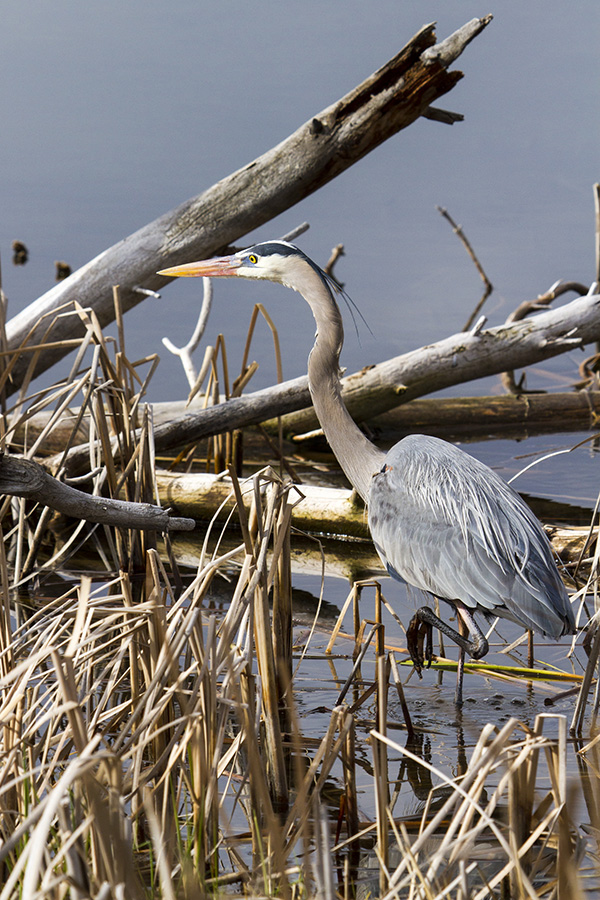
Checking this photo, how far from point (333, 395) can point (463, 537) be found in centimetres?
89

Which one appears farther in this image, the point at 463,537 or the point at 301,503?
the point at 301,503

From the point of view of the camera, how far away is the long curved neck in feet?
13.4

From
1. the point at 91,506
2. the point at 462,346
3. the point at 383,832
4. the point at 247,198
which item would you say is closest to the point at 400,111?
the point at 247,198

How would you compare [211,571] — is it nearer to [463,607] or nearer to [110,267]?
[463,607]

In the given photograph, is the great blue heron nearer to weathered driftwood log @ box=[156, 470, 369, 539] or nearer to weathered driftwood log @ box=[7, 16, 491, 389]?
weathered driftwood log @ box=[156, 470, 369, 539]

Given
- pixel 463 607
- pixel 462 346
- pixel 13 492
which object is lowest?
pixel 463 607

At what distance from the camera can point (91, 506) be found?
251cm

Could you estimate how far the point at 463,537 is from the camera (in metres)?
3.58

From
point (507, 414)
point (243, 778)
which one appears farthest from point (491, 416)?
point (243, 778)

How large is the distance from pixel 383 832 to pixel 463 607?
1850 mm

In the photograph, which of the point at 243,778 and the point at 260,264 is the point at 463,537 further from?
the point at 260,264

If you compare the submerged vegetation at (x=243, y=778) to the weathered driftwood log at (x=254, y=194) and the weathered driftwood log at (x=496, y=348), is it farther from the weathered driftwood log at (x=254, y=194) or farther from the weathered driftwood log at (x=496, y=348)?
the weathered driftwood log at (x=496, y=348)

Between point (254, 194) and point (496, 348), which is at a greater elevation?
point (254, 194)

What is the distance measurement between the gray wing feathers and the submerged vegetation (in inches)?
16.6
